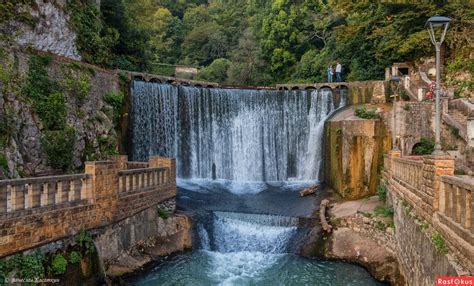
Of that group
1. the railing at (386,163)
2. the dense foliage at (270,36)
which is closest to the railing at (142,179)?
the railing at (386,163)

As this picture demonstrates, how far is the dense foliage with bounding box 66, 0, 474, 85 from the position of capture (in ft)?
88.2

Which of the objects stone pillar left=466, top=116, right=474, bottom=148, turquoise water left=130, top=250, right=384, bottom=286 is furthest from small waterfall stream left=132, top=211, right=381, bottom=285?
stone pillar left=466, top=116, right=474, bottom=148

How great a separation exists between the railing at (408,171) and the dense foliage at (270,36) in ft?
47.7

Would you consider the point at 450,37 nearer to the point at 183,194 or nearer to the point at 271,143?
the point at 271,143

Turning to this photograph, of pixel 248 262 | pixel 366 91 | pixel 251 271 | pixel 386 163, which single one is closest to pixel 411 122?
pixel 386 163

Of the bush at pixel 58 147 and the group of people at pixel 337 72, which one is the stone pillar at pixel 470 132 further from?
the bush at pixel 58 147

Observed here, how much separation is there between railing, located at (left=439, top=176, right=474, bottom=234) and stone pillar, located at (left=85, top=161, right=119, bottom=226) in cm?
871

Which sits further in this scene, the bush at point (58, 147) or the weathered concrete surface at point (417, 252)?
the bush at point (58, 147)

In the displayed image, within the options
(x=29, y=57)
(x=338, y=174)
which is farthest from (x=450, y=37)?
(x=29, y=57)

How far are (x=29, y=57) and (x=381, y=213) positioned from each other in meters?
14.4

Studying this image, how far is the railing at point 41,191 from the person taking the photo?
9174mm

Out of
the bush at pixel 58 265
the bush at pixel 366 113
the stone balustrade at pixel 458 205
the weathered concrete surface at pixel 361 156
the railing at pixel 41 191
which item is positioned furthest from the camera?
the bush at pixel 366 113

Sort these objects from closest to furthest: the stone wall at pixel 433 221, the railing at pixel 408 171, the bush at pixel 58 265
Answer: the stone wall at pixel 433 221
the bush at pixel 58 265
the railing at pixel 408 171

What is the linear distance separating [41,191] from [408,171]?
405 inches
